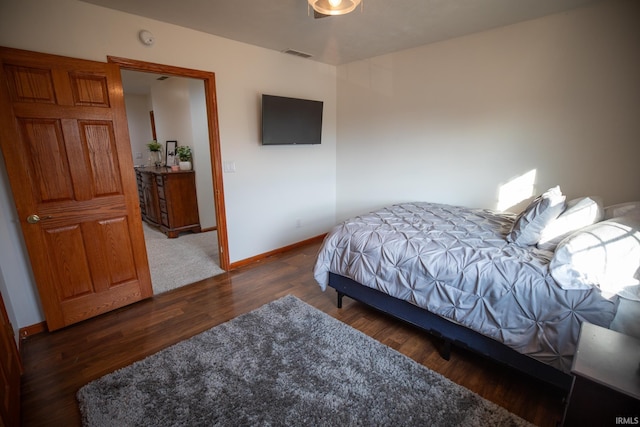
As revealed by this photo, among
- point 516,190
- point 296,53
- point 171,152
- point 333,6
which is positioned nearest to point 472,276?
point 516,190

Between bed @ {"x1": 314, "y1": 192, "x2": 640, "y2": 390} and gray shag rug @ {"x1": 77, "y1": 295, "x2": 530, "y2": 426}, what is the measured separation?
34 centimetres

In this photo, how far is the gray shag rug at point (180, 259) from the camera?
324 cm

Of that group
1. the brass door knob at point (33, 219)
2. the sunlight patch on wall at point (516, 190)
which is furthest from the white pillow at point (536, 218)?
the brass door knob at point (33, 219)

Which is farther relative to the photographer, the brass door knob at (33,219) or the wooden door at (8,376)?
the brass door knob at (33,219)

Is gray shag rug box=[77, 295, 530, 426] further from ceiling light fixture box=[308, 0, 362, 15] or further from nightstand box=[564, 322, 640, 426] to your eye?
ceiling light fixture box=[308, 0, 362, 15]

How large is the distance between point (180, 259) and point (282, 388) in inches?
105

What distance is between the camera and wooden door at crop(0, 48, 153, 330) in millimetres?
2037

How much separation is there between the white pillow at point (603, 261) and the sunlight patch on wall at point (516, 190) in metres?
1.30

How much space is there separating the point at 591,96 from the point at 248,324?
3549 millimetres

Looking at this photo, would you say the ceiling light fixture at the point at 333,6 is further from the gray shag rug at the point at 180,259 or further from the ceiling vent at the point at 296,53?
the gray shag rug at the point at 180,259

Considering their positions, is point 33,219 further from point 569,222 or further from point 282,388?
point 569,222

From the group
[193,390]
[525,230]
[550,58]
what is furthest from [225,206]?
[550,58]

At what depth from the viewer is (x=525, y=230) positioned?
6.59 feet

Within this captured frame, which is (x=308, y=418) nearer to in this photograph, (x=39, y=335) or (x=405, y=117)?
(x=39, y=335)
